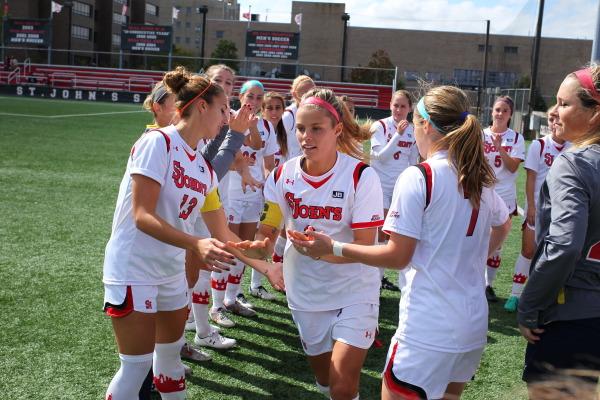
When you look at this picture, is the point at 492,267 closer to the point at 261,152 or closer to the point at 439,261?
the point at 261,152

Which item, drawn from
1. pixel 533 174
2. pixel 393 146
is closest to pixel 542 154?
pixel 533 174

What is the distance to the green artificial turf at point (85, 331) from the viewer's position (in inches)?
182

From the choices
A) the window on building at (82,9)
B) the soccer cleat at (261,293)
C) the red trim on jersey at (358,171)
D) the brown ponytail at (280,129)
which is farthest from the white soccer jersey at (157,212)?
the window on building at (82,9)

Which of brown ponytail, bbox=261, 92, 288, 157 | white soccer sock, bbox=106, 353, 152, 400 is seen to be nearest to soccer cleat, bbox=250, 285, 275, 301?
brown ponytail, bbox=261, 92, 288, 157

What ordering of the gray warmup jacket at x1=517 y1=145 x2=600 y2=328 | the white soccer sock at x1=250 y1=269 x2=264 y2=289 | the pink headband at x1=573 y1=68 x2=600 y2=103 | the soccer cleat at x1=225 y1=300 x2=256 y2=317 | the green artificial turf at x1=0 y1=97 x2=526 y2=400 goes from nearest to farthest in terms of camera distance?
the gray warmup jacket at x1=517 y1=145 x2=600 y2=328
the pink headband at x1=573 y1=68 x2=600 y2=103
the green artificial turf at x1=0 y1=97 x2=526 y2=400
the soccer cleat at x1=225 y1=300 x2=256 y2=317
the white soccer sock at x1=250 y1=269 x2=264 y2=289

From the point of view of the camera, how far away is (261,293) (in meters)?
7.00

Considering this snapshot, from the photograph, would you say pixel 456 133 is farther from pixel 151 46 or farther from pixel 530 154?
pixel 151 46

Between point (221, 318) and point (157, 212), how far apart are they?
2.84 meters

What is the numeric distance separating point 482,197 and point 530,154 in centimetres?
445

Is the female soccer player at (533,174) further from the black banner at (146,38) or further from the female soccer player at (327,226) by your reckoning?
the black banner at (146,38)

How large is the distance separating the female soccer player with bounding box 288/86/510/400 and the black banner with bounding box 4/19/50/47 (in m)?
49.0

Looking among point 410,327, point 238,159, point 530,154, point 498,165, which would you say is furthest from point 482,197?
point 498,165

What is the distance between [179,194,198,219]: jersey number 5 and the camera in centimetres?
345

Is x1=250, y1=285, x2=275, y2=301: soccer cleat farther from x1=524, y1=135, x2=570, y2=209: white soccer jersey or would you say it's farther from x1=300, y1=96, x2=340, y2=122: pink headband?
x1=300, y1=96, x2=340, y2=122: pink headband
